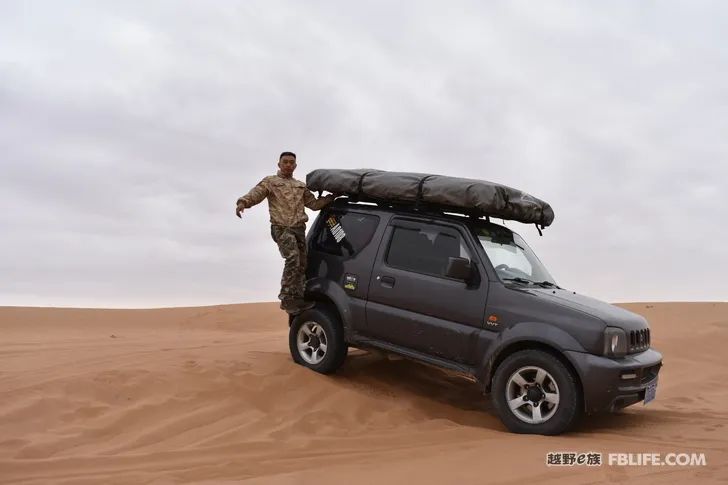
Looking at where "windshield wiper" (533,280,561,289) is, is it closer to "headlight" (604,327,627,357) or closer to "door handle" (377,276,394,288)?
"headlight" (604,327,627,357)

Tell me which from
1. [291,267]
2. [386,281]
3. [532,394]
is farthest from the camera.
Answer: [291,267]

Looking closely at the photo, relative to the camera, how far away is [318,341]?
7891 mm

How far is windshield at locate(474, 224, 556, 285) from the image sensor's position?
6.79 meters

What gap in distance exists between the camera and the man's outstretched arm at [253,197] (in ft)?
Result: 25.3

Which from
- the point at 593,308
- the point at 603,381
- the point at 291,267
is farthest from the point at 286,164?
the point at 603,381

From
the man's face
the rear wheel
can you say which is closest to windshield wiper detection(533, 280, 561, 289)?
the rear wheel

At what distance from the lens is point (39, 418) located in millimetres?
5953

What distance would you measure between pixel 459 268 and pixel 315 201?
A: 2.55 m

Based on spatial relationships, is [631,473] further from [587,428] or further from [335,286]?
[335,286]

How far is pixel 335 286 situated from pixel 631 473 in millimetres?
4116

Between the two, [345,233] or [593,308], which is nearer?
[593,308]

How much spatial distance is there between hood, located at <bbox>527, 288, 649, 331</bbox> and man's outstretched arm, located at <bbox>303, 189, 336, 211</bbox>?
2.93m

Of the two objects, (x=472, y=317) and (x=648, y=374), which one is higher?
(x=472, y=317)

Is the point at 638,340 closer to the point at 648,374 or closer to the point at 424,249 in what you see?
the point at 648,374
